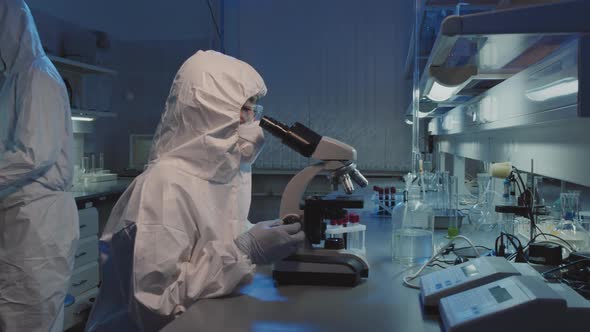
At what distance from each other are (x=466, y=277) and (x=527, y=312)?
9.6 inches

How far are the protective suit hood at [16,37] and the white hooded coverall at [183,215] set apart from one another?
3.83 ft

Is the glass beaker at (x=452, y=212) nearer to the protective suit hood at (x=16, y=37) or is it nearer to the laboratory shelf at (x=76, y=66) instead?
the protective suit hood at (x=16, y=37)

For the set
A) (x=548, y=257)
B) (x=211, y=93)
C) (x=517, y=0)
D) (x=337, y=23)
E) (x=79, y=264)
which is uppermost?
(x=337, y=23)

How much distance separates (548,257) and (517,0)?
2.40 feet

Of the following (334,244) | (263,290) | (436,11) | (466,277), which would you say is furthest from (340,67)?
(466,277)

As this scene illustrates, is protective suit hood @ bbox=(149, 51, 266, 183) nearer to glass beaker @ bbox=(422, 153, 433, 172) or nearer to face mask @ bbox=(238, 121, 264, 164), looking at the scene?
face mask @ bbox=(238, 121, 264, 164)

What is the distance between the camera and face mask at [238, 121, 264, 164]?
146 centimetres

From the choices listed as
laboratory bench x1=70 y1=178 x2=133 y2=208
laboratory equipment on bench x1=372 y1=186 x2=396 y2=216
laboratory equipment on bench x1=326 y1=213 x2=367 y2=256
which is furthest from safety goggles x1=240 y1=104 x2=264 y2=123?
laboratory bench x1=70 y1=178 x2=133 y2=208

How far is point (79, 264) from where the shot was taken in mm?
2900

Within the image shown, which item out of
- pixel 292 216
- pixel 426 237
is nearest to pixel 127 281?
pixel 292 216

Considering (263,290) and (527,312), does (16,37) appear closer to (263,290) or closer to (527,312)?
(263,290)

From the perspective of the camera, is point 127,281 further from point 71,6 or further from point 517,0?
point 71,6

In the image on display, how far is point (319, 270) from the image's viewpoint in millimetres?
1221

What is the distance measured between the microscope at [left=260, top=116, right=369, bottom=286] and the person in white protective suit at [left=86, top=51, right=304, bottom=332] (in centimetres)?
5
